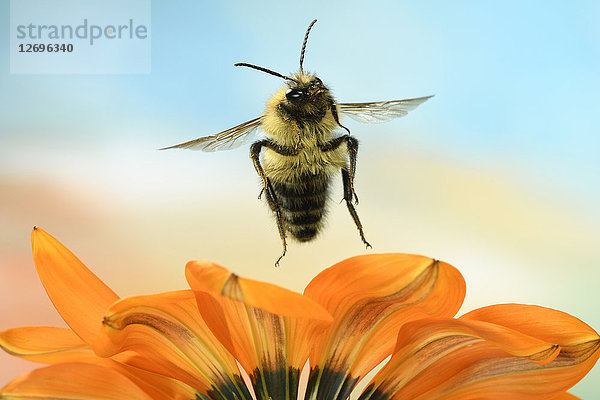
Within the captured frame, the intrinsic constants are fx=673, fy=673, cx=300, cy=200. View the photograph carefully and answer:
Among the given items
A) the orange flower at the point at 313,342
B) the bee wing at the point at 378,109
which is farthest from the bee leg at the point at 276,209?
the orange flower at the point at 313,342

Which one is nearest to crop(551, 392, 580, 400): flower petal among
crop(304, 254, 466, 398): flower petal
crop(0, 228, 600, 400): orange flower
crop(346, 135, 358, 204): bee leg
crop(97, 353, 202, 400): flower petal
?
crop(0, 228, 600, 400): orange flower

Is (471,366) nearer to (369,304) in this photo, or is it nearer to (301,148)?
(369,304)

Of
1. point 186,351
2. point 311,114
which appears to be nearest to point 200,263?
point 186,351

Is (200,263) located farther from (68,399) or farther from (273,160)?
(273,160)

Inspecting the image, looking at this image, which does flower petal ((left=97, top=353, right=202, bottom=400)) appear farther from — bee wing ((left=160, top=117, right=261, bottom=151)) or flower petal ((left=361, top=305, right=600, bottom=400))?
bee wing ((left=160, top=117, right=261, bottom=151))

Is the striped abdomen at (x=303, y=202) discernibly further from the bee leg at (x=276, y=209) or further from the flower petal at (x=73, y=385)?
the flower petal at (x=73, y=385)
